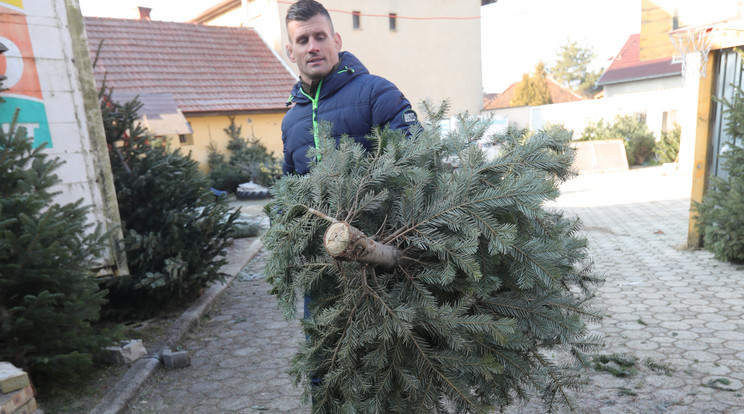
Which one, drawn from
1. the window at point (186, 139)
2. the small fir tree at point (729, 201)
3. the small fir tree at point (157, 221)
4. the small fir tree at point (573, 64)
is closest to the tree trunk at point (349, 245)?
the small fir tree at point (157, 221)

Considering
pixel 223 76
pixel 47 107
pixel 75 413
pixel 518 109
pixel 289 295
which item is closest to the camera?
pixel 289 295

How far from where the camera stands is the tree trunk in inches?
57.6

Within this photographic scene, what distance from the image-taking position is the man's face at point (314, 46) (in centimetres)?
252

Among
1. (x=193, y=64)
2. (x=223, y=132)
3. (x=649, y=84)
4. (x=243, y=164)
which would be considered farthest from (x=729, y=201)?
(x=649, y=84)

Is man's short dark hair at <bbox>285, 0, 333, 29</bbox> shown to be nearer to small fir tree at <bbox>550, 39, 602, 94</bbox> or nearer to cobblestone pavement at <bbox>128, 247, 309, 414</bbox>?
cobblestone pavement at <bbox>128, 247, 309, 414</bbox>

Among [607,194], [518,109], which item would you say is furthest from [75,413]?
[518,109]

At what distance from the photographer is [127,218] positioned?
16.3 ft

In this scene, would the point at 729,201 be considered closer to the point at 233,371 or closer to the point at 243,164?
the point at 233,371

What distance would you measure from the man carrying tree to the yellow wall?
14.7 metres

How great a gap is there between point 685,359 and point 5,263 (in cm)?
468

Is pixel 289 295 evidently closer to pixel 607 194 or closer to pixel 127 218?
pixel 127 218

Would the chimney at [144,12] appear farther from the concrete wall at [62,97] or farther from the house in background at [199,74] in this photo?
the concrete wall at [62,97]

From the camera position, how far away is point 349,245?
1.47 metres

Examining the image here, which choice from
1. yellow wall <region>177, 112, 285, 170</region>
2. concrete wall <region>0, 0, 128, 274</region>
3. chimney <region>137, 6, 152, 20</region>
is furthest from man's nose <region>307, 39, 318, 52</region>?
chimney <region>137, 6, 152, 20</region>
